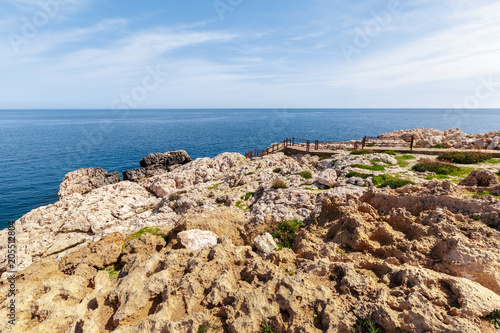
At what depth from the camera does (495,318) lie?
16.3 ft

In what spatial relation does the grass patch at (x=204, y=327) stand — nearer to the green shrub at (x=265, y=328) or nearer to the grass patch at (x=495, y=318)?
the green shrub at (x=265, y=328)

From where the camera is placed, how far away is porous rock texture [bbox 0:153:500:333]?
219 inches

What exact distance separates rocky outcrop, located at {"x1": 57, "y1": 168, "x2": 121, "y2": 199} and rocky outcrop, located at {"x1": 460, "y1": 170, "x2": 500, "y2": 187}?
37.9 m

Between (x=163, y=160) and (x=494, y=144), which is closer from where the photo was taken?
(x=494, y=144)

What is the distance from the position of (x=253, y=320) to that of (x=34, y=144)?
88.5 metres

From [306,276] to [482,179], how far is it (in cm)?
1234

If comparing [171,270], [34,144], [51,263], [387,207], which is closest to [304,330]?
[171,270]

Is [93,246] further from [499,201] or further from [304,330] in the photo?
[499,201]

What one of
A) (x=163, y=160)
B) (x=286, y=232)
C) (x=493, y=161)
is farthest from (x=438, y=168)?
(x=163, y=160)

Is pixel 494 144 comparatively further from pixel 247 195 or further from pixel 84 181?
pixel 84 181

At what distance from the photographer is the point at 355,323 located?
5312 millimetres

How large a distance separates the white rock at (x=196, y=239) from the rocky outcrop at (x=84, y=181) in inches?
1108

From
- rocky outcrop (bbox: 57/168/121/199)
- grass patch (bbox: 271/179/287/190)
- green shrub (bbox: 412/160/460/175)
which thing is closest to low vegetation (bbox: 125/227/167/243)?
grass patch (bbox: 271/179/287/190)

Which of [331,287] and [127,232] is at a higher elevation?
[331,287]
